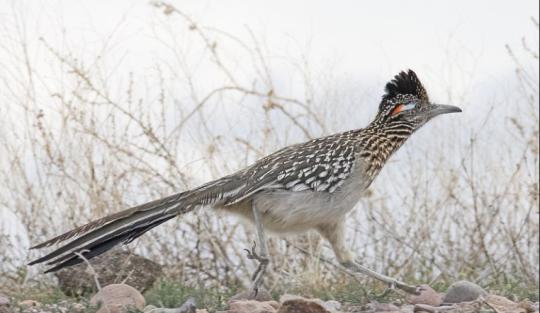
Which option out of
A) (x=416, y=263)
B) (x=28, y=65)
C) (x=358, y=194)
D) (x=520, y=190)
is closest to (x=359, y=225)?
(x=416, y=263)

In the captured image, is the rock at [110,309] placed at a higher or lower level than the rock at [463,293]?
higher

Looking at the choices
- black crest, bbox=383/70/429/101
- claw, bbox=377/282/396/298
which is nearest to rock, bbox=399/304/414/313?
claw, bbox=377/282/396/298

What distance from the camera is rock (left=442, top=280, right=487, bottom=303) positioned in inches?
206

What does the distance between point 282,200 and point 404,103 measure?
154 centimetres

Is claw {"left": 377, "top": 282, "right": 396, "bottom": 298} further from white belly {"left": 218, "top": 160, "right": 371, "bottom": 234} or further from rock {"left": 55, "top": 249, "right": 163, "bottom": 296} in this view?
rock {"left": 55, "top": 249, "right": 163, "bottom": 296}

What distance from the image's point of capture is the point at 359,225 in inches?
324

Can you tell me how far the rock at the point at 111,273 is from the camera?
629 centimetres

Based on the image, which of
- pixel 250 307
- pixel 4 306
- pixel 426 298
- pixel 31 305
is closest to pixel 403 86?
pixel 426 298

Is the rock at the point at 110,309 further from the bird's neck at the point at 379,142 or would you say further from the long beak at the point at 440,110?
the long beak at the point at 440,110

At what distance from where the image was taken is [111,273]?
6.45 metres

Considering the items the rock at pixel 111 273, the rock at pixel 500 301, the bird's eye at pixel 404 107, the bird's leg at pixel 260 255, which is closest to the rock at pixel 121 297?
the bird's leg at pixel 260 255

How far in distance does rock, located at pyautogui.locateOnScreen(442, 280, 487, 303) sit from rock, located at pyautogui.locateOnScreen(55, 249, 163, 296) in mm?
2268

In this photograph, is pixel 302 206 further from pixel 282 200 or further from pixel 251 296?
pixel 251 296

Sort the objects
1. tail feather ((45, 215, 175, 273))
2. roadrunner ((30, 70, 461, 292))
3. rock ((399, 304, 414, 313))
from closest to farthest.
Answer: rock ((399, 304, 414, 313)) < tail feather ((45, 215, 175, 273)) < roadrunner ((30, 70, 461, 292))
